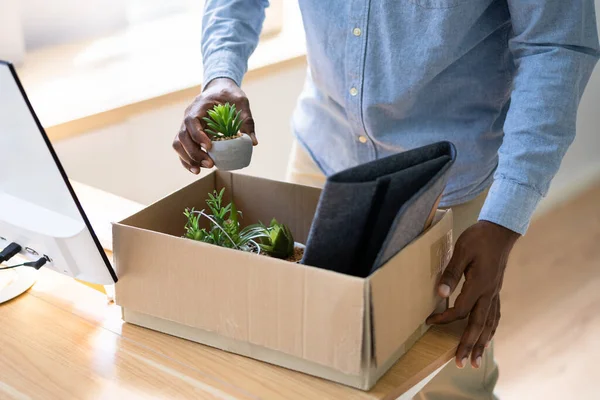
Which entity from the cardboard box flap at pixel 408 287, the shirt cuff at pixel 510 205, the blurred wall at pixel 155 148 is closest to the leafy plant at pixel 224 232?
the cardboard box flap at pixel 408 287

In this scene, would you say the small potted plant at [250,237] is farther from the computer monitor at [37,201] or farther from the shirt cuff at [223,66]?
the shirt cuff at [223,66]

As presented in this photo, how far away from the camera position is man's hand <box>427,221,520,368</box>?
1.09 metres

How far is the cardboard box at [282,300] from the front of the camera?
0.96 m

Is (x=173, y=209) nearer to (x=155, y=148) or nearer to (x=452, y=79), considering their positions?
(x=452, y=79)

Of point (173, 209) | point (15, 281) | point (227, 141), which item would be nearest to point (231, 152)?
point (227, 141)

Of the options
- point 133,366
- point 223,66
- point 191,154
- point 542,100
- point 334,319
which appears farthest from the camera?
point 223,66

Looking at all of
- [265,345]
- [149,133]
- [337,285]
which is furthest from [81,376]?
[149,133]

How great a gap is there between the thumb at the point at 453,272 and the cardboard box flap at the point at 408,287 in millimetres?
10

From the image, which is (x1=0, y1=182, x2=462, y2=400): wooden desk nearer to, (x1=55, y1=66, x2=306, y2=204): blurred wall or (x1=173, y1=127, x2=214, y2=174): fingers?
(x1=173, y1=127, x2=214, y2=174): fingers

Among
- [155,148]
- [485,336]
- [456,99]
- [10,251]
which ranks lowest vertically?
[155,148]

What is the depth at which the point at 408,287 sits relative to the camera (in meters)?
1.02

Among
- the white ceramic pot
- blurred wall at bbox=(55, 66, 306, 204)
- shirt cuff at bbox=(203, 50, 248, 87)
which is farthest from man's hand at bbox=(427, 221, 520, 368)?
blurred wall at bbox=(55, 66, 306, 204)

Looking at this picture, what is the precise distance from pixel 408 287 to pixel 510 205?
237 mm

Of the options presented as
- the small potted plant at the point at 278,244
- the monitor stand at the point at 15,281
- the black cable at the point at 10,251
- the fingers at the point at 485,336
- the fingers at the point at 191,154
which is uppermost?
the fingers at the point at 191,154
